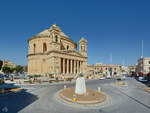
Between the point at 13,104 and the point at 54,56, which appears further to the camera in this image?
the point at 54,56

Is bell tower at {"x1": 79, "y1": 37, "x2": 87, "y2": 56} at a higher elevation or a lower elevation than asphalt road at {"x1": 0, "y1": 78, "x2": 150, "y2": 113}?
higher

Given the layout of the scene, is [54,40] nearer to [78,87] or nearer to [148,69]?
[78,87]

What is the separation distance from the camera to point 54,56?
42031 millimetres

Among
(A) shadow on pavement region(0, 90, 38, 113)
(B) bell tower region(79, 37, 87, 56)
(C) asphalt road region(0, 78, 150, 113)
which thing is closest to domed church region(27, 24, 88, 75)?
(B) bell tower region(79, 37, 87, 56)

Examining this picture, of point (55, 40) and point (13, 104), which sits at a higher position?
point (55, 40)

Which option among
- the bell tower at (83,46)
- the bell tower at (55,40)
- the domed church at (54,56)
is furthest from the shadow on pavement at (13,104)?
the bell tower at (83,46)

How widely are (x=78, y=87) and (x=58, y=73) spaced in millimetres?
29124

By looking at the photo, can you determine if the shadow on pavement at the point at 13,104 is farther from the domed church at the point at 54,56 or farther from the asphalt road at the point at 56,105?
the domed church at the point at 54,56

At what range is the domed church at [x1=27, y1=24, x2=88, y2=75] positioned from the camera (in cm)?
4325

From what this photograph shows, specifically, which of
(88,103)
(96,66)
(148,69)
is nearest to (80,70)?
(96,66)

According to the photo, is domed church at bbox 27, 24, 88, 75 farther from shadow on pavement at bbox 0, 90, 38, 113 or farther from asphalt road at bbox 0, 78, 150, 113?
shadow on pavement at bbox 0, 90, 38, 113

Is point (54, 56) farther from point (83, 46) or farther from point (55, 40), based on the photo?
point (83, 46)

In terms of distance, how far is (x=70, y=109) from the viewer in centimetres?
899

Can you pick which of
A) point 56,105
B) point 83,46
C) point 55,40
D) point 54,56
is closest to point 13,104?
point 56,105
